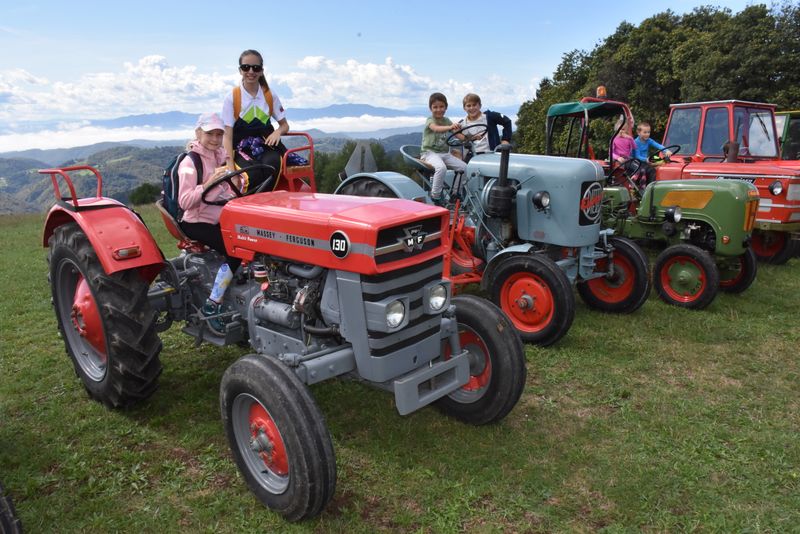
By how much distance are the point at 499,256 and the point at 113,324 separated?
2994mm

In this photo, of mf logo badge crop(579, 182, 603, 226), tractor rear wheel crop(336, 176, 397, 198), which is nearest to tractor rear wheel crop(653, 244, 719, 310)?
mf logo badge crop(579, 182, 603, 226)

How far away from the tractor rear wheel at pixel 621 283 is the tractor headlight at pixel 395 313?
348cm

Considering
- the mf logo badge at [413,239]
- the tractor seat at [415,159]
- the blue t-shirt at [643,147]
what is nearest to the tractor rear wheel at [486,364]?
the mf logo badge at [413,239]

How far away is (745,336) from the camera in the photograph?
4.79m

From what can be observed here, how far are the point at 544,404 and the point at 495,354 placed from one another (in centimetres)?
78

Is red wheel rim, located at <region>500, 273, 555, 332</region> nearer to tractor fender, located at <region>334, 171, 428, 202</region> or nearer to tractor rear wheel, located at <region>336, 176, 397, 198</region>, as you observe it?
tractor fender, located at <region>334, 171, 428, 202</region>

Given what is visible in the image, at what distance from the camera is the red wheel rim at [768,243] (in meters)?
7.55

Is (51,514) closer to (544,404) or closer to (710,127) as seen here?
(544,404)

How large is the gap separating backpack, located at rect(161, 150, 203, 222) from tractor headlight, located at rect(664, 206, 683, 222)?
4.91m

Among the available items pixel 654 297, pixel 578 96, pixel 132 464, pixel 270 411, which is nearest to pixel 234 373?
pixel 270 411

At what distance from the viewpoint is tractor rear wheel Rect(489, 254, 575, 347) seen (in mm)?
4262

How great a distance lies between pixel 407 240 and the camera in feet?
8.23

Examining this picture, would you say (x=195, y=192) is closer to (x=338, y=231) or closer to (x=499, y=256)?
(x=338, y=231)

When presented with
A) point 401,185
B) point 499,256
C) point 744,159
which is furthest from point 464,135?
point 744,159
